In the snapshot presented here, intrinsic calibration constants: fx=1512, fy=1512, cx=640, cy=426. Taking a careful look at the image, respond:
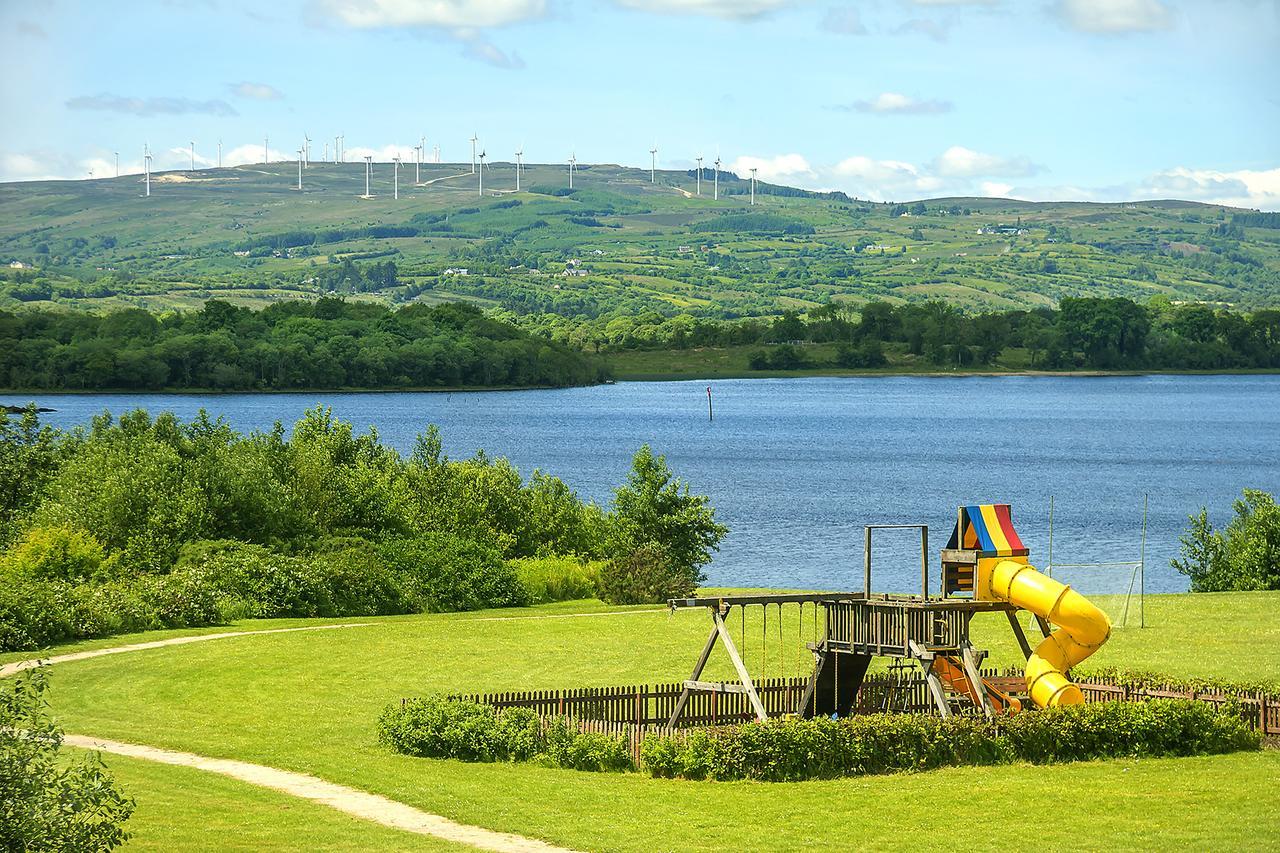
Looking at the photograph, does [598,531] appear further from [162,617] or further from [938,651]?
[938,651]

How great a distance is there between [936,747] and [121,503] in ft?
116

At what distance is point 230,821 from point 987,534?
1479cm

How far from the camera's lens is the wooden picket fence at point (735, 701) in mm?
28156

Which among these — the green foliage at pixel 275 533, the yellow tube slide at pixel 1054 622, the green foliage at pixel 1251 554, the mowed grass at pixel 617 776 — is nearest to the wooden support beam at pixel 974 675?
the yellow tube slide at pixel 1054 622

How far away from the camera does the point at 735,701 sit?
2912 cm

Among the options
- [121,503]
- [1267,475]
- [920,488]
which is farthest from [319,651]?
[1267,475]

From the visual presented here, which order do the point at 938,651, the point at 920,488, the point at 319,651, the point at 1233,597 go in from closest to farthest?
1. the point at 938,651
2. the point at 319,651
3. the point at 1233,597
4. the point at 920,488

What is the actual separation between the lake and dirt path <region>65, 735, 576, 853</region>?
30481 millimetres

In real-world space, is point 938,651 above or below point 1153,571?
above

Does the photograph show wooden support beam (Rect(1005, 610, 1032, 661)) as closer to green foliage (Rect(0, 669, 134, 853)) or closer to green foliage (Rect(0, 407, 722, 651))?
green foliage (Rect(0, 669, 134, 853))

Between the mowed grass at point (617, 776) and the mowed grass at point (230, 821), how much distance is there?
13.1 inches

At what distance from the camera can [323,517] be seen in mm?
60312

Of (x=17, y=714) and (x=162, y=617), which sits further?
(x=162, y=617)

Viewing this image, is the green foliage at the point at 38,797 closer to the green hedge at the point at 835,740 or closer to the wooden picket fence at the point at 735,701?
the green hedge at the point at 835,740
